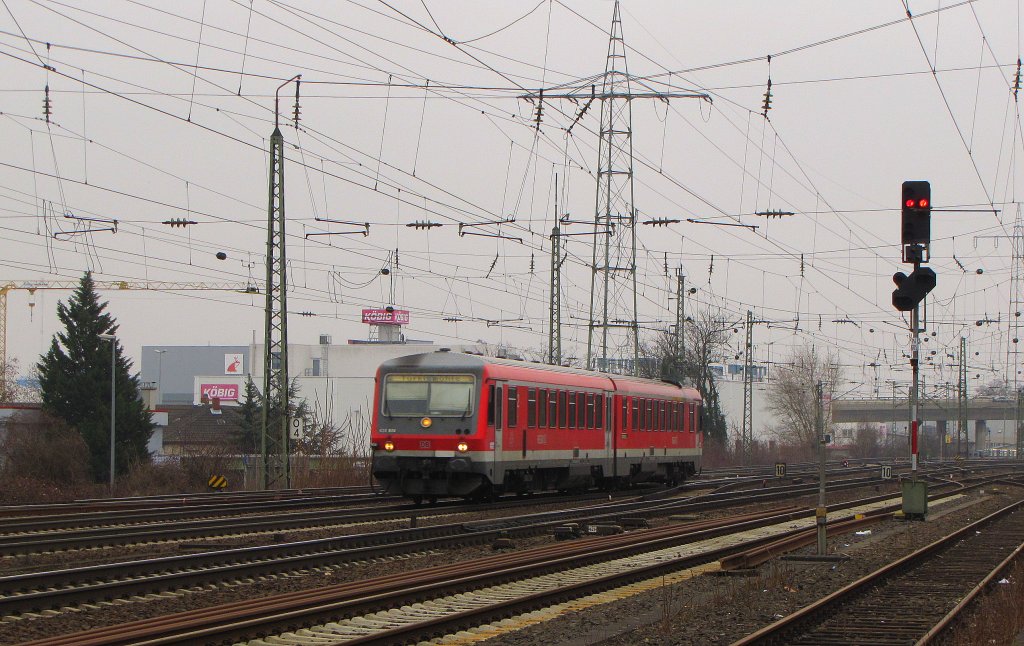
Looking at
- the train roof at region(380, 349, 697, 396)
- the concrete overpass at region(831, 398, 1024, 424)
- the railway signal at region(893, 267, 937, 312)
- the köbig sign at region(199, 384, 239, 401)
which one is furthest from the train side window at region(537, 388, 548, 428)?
the concrete overpass at region(831, 398, 1024, 424)

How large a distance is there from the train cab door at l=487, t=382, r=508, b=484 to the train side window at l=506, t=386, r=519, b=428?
12.7 inches

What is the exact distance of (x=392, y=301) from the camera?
53.5m

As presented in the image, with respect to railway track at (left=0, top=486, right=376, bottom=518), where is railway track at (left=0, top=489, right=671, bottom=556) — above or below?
above

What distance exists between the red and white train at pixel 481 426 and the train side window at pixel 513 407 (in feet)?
0.07

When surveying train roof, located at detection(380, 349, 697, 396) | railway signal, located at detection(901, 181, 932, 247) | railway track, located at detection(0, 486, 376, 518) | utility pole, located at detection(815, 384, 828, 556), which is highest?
railway signal, located at detection(901, 181, 932, 247)

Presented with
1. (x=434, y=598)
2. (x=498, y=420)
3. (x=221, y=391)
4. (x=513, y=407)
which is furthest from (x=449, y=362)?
(x=221, y=391)

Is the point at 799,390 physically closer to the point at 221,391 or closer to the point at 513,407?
the point at 221,391

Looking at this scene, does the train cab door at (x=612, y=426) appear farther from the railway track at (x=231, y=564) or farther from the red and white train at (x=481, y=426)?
the railway track at (x=231, y=564)

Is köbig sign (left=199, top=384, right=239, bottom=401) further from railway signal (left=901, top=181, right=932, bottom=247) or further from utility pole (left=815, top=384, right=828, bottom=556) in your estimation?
utility pole (left=815, top=384, right=828, bottom=556)

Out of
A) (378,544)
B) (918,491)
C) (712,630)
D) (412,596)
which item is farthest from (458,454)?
(712,630)

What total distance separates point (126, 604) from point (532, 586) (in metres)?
4.63

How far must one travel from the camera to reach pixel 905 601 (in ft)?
47.5

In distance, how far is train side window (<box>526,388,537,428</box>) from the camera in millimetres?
28578

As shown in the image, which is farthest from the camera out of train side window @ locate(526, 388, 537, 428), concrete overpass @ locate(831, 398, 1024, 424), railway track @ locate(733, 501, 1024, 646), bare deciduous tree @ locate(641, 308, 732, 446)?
concrete overpass @ locate(831, 398, 1024, 424)
